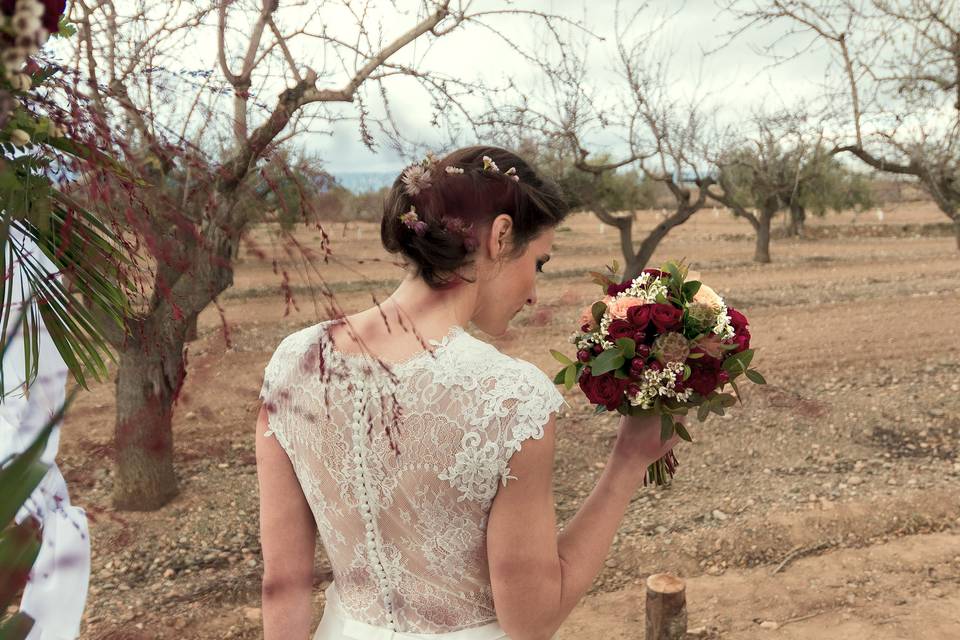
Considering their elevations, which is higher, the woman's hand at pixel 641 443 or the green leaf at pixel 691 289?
the green leaf at pixel 691 289

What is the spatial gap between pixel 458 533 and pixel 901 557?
399cm

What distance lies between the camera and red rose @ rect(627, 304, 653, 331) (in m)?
2.04

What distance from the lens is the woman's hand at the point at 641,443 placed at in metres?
1.72

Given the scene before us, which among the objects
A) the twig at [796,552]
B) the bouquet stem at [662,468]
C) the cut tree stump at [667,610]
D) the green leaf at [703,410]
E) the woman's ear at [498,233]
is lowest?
the twig at [796,552]

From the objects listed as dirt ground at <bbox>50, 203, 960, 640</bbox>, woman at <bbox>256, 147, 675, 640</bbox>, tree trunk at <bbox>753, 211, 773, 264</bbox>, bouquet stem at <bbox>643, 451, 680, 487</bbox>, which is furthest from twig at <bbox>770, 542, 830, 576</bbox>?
tree trunk at <bbox>753, 211, 773, 264</bbox>

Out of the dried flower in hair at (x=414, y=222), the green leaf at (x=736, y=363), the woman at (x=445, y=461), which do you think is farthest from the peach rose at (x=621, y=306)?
the dried flower in hair at (x=414, y=222)

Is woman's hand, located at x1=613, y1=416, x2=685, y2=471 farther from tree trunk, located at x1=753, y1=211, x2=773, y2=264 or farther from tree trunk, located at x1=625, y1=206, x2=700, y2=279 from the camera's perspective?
tree trunk, located at x1=753, y1=211, x2=773, y2=264

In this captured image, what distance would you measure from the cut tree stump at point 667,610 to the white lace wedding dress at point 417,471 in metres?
2.15

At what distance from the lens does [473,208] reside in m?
1.46

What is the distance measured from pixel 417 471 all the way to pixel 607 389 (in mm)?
682

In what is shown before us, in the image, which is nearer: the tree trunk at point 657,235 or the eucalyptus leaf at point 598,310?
the eucalyptus leaf at point 598,310

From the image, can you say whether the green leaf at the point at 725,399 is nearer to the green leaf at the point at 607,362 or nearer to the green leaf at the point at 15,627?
the green leaf at the point at 607,362

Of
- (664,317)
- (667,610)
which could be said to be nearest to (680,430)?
(664,317)

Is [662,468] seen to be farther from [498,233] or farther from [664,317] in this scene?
[498,233]
